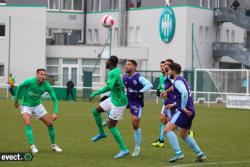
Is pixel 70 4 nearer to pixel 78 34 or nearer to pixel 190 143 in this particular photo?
pixel 78 34

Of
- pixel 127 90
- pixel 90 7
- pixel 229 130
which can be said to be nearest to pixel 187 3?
pixel 90 7

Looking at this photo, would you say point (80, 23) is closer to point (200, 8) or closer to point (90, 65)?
point (90, 65)

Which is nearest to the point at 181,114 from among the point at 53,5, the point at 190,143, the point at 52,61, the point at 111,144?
the point at 190,143

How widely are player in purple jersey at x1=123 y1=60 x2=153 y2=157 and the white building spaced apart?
43102 mm

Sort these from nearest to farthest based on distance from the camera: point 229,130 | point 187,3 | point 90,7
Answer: point 229,130 → point 187,3 → point 90,7

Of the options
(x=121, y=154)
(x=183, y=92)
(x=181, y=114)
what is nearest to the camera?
(x=183, y=92)

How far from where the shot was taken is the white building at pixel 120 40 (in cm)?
6331

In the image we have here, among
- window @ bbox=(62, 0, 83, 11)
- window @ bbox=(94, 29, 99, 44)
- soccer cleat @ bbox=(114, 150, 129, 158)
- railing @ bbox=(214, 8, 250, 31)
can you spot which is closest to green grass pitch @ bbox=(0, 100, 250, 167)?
soccer cleat @ bbox=(114, 150, 129, 158)

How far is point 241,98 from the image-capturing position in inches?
1720

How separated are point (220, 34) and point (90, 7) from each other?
14.2 metres

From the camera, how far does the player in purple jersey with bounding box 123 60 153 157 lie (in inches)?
661

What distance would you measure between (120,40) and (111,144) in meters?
50.7

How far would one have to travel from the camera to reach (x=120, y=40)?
6969cm

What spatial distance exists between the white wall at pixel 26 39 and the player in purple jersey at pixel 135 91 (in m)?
46.1
